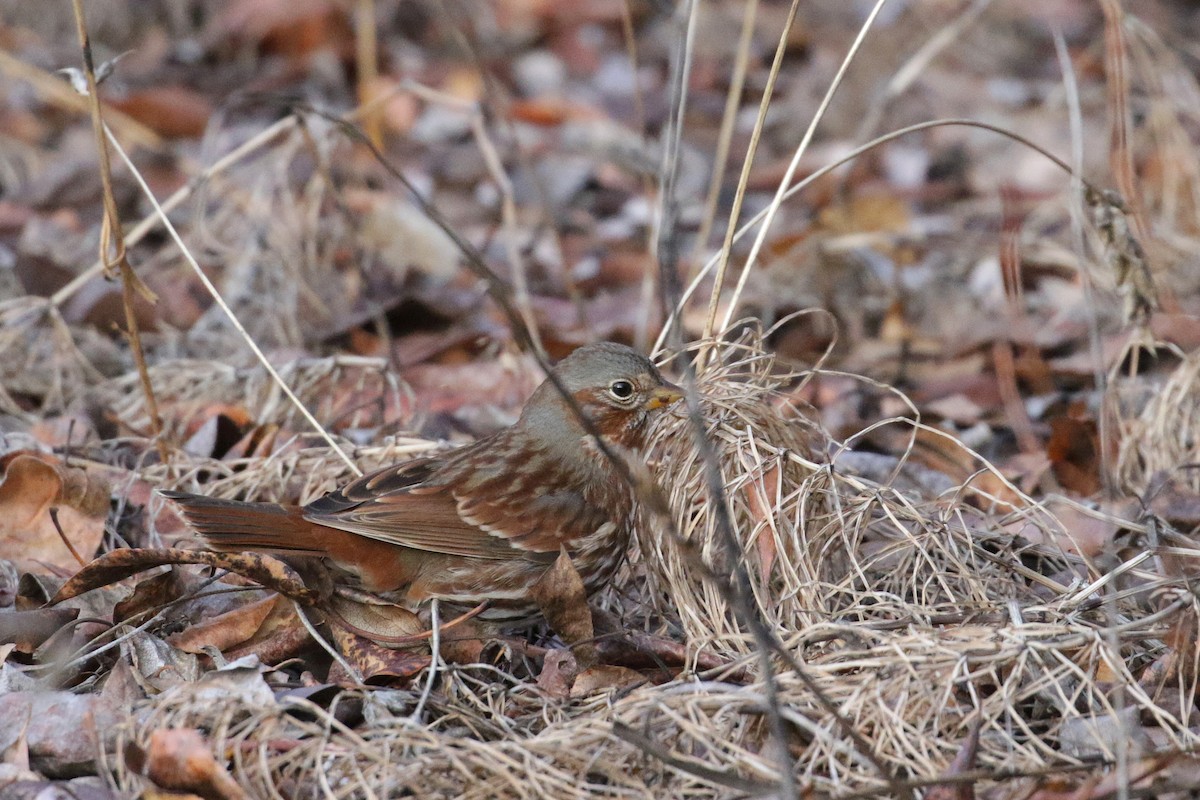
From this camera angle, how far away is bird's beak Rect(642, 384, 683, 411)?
391 centimetres

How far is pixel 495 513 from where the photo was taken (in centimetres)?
385

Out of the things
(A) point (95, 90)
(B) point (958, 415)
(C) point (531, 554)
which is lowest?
(B) point (958, 415)

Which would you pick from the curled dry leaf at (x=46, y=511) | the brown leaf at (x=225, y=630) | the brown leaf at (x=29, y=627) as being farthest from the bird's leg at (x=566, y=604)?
the curled dry leaf at (x=46, y=511)

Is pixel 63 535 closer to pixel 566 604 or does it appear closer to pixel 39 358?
pixel 566 604

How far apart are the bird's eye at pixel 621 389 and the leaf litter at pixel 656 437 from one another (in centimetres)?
18

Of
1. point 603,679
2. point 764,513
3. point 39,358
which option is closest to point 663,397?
point 764,513

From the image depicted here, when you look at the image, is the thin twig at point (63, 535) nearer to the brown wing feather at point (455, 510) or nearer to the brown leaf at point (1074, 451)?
the brown wing feather at point (455, 510)

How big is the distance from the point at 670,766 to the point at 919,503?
1.45 metres

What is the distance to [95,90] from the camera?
144 inches

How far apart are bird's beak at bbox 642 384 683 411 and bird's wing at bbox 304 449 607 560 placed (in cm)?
36

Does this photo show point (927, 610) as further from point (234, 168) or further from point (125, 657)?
point (234, 168)

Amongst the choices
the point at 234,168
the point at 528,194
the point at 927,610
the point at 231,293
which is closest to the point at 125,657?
the point at 927,610

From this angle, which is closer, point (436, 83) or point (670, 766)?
point (670, 766)

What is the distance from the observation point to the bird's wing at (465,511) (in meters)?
3.74
